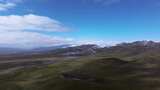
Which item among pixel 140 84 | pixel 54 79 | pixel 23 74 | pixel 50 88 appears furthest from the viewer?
pixel 23 74

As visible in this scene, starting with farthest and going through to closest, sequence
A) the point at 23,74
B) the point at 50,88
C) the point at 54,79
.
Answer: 1. the point at 23,74
2. the point at 54,79
3. the point at 50,88

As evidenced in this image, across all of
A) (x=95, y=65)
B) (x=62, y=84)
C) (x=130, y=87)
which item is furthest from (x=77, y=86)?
(x=95, y=65)

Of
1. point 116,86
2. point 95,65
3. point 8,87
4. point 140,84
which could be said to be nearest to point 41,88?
point 8,87

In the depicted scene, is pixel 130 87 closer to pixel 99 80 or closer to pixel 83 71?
pixel 99 80

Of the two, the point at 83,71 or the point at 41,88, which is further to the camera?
the point at 83,71

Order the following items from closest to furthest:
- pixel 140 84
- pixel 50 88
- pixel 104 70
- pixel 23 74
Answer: pixel 50 88, pixel 140 84, pixel 23 74, pixel 104 70

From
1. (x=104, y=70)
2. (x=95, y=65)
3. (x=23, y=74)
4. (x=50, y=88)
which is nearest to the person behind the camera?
(x=50, y=88)

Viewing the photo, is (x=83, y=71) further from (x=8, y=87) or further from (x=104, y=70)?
(x=8, y=87)

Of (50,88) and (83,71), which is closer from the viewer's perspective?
(50,88)

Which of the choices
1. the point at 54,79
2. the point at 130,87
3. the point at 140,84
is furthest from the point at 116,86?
the point at 54,79
